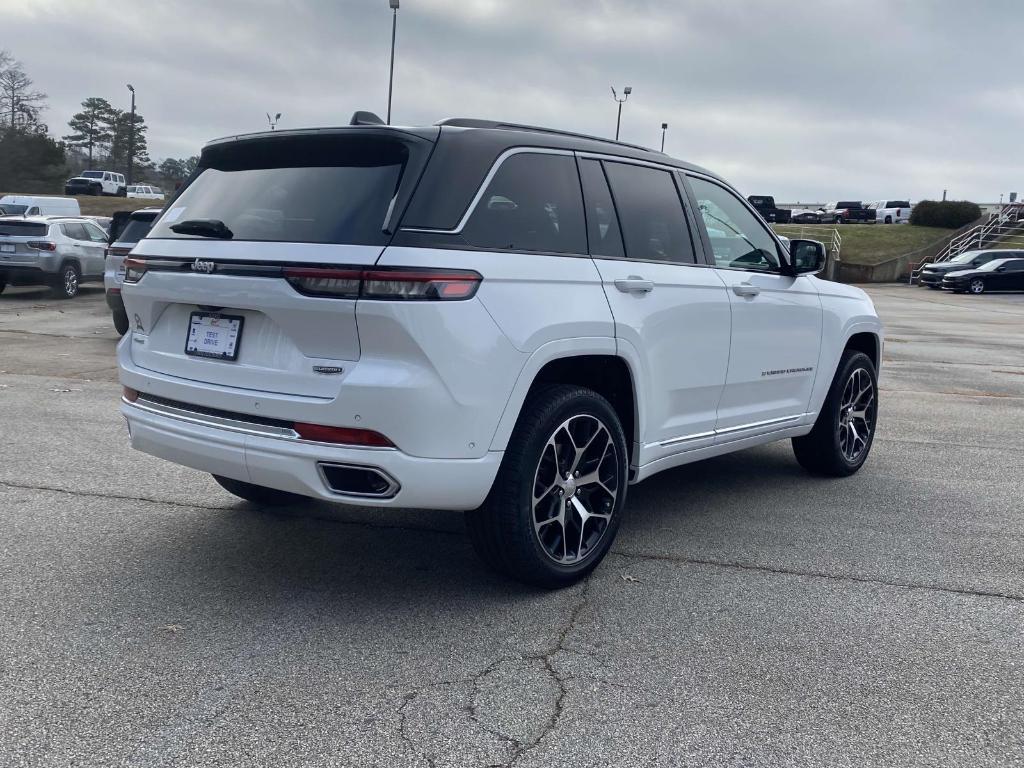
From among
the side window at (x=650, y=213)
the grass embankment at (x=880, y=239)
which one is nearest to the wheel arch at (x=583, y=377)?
the side window at (x=650, y=213)

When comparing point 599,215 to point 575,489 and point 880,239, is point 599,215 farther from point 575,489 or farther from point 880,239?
point 880,239

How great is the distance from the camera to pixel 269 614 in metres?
3.93

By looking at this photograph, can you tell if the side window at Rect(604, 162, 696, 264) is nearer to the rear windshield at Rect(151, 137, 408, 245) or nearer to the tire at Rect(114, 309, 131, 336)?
the rear windshield at Rect(151, 137, 408, 245)

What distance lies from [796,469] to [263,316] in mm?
4261

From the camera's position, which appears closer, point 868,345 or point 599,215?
point 599,215

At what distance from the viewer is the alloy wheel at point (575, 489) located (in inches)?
163

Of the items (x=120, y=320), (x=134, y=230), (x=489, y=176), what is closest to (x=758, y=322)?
(x=489, y=176)

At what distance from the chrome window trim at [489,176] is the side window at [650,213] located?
39 centimetres

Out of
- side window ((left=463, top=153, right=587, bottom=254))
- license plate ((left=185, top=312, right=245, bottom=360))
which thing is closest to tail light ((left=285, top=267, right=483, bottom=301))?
side window ((left=463, top=153, right=587, bottom=254))

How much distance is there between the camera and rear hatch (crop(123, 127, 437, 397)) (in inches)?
144

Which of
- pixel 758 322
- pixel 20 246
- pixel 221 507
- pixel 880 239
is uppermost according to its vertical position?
pixel 880 239

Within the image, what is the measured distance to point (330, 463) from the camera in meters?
3.64

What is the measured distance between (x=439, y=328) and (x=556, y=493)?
991 millimetres

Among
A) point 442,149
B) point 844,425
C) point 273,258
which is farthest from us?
point 844,425
